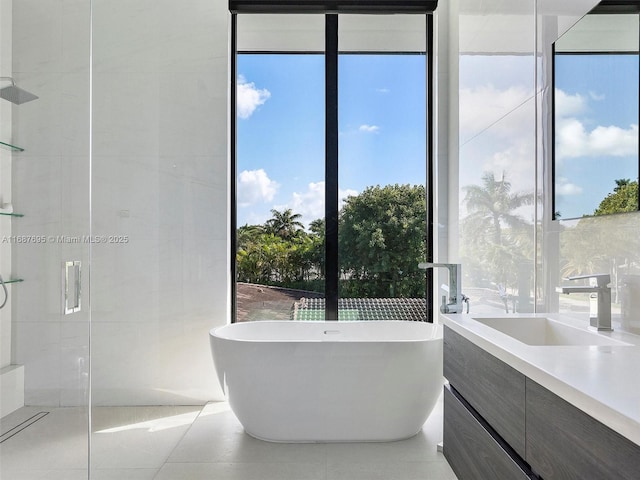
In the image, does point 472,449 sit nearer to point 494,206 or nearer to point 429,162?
point 494,206

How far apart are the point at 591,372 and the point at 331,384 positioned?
4.99ft

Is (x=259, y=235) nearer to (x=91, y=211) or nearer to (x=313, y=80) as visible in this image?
(x=313, y=80)

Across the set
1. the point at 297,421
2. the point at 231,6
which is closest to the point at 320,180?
the point at 231,6

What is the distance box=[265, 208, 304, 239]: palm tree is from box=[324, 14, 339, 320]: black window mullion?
0.73 ft

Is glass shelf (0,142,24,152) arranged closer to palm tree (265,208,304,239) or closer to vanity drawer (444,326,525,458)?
vanity drawer (444,326,525,458)

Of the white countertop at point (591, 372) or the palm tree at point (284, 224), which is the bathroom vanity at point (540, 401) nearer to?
the white countertop at point (591, 372)

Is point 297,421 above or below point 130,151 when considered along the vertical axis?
below

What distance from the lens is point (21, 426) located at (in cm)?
130

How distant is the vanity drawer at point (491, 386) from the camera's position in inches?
44.3

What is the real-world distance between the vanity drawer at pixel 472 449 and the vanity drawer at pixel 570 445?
0.13 metres

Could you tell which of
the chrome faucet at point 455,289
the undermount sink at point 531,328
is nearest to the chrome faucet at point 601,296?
the undermount sink at point 531,328

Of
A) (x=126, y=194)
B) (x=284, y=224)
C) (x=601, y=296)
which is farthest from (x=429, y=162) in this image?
(x=126, y=194)

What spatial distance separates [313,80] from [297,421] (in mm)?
2339

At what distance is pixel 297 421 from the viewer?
2.31 metres
